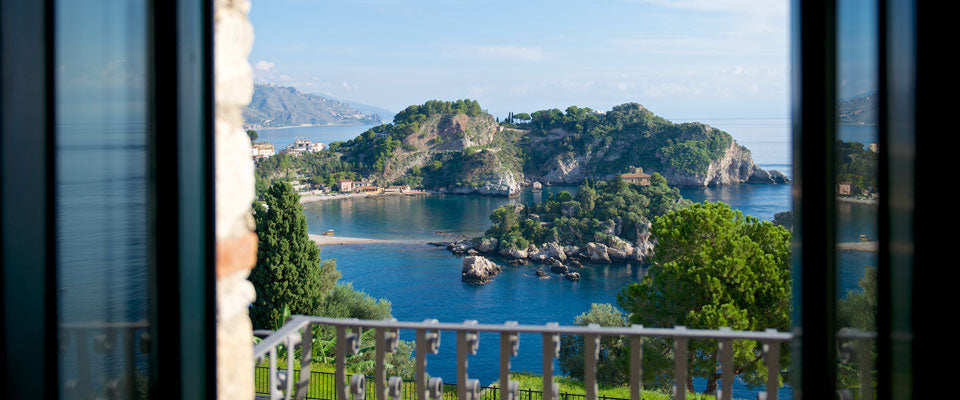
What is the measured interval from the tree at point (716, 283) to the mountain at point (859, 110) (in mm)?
10292

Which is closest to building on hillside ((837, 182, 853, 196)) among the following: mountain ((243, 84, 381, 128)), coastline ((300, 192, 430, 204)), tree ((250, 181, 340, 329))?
tree ((250, 181, 340, 329))

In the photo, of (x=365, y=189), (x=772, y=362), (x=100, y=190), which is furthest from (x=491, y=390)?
(x=365, y=189)

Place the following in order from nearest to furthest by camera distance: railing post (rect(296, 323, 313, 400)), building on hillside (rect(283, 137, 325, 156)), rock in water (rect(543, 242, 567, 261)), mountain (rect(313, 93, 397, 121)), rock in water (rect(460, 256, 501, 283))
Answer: railing post (rect(296, 323, 313, 400)) → rock in water (rect(460, 256, 501, 283)) → rock in water (rect(543, 242, 567, 261)) → building on hillside (rect(283, 137, 325, 156)) → mountain (rect(313, 93, 397, 121))

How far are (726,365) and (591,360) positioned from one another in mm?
389

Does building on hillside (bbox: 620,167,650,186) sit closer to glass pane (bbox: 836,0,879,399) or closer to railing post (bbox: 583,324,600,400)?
railing post (bbox: 583,324,600,400)

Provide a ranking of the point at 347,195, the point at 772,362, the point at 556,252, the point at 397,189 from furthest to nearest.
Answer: the point at 397,189, the point at 347,195, the point at 556,252, the point at 772,362

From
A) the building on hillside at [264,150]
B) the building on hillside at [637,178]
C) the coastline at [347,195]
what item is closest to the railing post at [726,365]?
the building on hillside at [637,178]

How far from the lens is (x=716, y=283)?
11.1 m

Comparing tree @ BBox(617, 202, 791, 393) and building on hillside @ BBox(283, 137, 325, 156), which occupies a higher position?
building on hillside @ BBox(283, 137, 325, 156)

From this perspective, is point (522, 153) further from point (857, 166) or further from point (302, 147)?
point (857, 166)

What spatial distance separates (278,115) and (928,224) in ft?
179

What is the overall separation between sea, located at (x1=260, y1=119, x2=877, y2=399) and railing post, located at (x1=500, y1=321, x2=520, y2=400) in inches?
863

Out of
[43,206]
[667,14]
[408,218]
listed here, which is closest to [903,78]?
[43,206]

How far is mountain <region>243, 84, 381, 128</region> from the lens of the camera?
168 feet
